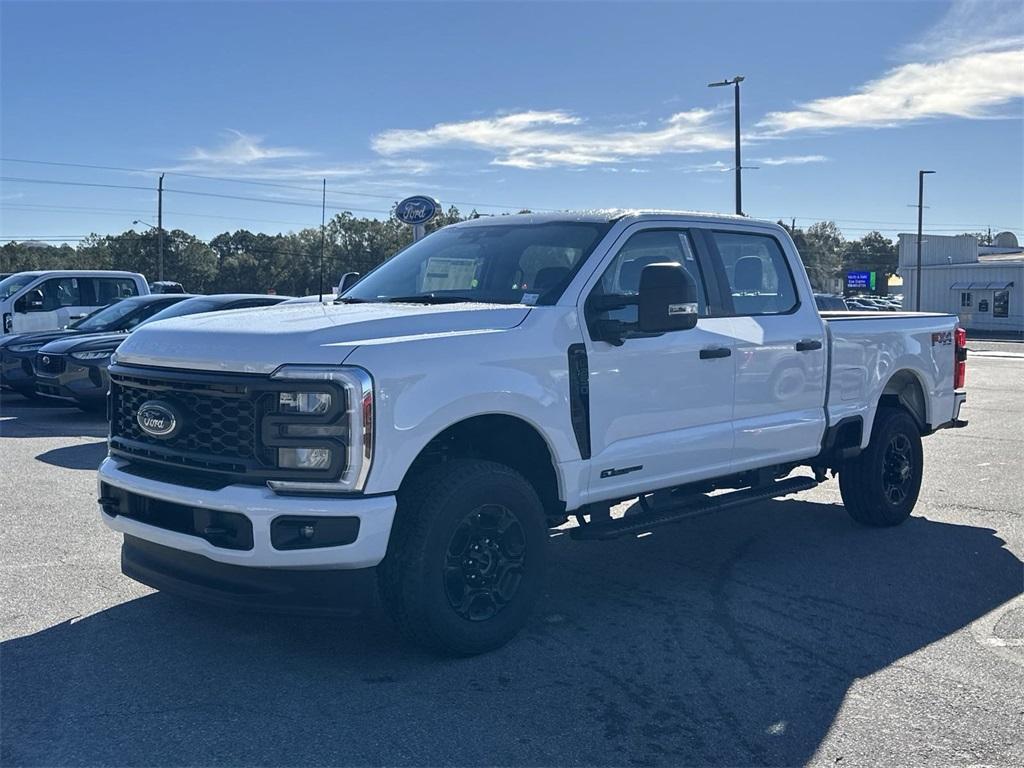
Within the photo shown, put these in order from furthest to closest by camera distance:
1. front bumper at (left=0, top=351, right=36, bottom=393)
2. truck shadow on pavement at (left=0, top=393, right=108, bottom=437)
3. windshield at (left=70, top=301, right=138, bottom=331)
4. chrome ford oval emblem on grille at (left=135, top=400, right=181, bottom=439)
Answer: windshield at (left=70, top=301, right=138, bottom=331) → front bumper at (left=0, top=351, right=36, bottom=393) → truck shadow on pavement at (left=0, top=393, right=108, bottom=437) → chrome ford oval emblem on grille at (left=135, top=400, right=181, bottom=439)

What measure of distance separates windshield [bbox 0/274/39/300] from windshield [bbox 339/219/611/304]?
12.8 m

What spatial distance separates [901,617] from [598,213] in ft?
8.75

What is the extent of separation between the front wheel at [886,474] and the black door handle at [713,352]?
6.55 ft

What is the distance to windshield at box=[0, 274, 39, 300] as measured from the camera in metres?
16.9

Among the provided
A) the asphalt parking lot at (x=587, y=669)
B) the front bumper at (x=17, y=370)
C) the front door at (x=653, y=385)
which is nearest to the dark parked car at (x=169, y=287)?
the front bumper at (x=17, y=370)

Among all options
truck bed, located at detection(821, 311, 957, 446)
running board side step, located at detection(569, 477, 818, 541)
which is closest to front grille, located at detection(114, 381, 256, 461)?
running board side step, located at detection(569, 477, 818, 541)

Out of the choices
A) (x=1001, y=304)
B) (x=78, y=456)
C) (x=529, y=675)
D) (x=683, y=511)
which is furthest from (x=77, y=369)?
(x=1001, y=304)

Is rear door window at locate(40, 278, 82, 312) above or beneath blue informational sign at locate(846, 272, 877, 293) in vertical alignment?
beneath

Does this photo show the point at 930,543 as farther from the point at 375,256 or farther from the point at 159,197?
the point at 375,256

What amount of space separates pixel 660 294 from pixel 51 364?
31.9ft

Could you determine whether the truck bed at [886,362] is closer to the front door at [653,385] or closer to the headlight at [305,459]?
the front door at [653,385]

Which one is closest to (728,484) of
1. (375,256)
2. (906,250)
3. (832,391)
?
(832,391)

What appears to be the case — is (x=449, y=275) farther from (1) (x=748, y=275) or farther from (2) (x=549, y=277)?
(1) (x=748, y=275)

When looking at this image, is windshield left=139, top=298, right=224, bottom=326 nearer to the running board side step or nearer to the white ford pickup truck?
the white ford pickup truck
